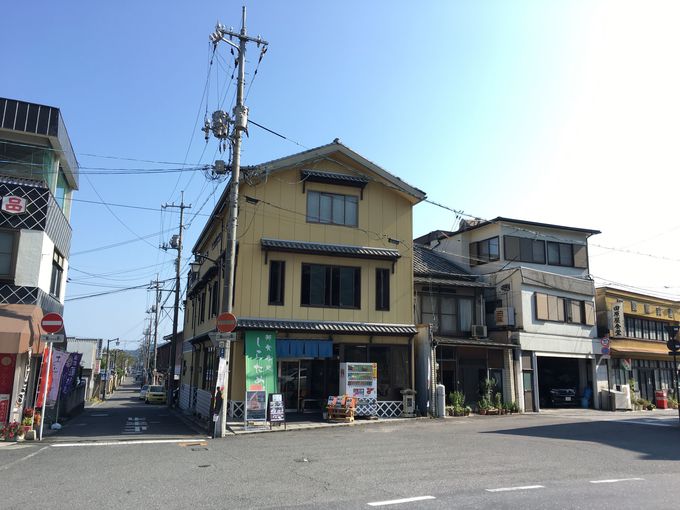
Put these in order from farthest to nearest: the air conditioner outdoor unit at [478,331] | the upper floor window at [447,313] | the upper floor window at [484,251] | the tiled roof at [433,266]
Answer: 1. the upper floor window at [484,251]
2. the tiled roof at [433,266]
3. the air conditioner outdoor unit at [478,331]
4. the upper floor window at [447,313]

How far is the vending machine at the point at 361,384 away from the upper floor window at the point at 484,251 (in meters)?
11.8

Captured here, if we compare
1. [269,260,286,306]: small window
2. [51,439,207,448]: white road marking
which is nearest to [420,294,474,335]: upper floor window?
[269,260,286,306]: small window

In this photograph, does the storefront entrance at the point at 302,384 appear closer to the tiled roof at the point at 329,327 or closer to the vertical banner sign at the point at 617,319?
the tiled roof at the point at 329,327

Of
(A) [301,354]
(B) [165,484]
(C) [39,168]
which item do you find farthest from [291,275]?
(B) [165,484]

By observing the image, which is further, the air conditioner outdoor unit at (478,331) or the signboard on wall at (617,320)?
the signboard on wall at (617,320)

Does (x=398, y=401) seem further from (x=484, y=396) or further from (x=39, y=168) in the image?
(x=39, y=168)

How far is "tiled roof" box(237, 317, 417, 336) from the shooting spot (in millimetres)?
20000

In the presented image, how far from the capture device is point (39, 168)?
17.8m

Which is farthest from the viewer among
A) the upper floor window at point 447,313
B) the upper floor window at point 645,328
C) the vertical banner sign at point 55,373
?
the upper floor window at point 645,328

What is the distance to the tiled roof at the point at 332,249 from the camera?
20969mm

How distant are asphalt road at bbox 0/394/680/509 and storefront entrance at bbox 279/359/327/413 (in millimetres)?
4463

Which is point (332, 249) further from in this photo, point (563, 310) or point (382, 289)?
point (563, 310)

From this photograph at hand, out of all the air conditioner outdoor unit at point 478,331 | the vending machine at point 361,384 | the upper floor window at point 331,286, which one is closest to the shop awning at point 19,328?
the upper floor window at point 331,286

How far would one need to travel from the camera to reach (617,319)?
30.6m
